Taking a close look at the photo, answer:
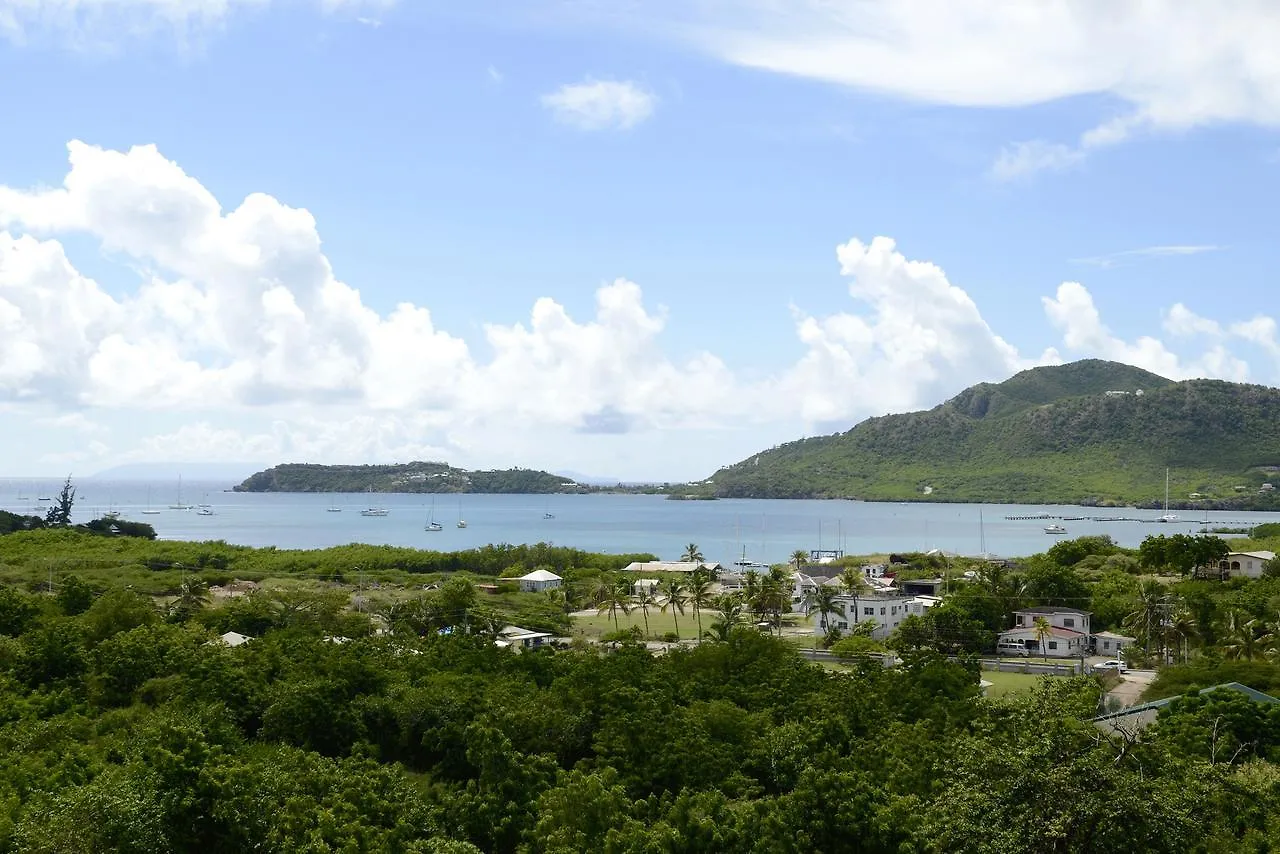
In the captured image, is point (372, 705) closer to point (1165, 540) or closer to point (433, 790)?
point (433, 790)

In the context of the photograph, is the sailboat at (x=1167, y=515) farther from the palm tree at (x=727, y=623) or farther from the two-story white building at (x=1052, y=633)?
the palm tree at (x=727, y=623)

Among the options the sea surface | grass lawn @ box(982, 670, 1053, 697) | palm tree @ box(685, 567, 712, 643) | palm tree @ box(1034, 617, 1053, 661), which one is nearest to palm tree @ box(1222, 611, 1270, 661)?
palm tree @ box(1034, 617, 1053, 661)

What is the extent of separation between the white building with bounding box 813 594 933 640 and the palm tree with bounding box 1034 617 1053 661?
7199 millimetres

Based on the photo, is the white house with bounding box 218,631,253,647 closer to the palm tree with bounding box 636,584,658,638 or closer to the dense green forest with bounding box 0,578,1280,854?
the dense green forest with bounding box 0,578,1280,854

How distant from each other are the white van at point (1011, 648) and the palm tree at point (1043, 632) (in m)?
0.78

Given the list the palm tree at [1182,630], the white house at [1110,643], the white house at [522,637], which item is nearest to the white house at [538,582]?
the white house at [522,637]

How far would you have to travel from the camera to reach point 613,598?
57.2m

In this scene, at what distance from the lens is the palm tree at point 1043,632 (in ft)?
150

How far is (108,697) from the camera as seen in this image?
106 ft

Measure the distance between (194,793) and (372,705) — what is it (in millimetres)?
7825

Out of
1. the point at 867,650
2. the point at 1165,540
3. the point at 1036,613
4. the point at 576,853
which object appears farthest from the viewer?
the point at 1165,540

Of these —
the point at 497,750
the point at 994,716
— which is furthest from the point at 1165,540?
the point at 497,750

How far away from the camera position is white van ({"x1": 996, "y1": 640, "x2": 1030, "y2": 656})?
4944 cm

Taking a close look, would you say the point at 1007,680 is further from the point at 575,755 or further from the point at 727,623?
the point at 575,755
